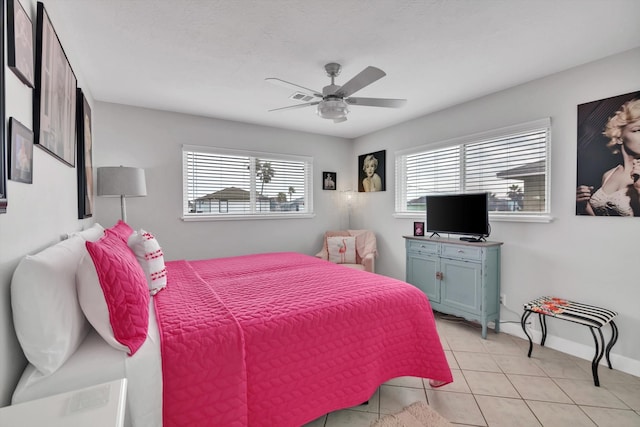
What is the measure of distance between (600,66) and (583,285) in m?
1.89

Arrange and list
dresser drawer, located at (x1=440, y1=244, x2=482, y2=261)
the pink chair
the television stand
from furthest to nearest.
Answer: the pink chair
the television stand
dresser drawer, located at (x1=440, y1=244, x2=482, y2=261)

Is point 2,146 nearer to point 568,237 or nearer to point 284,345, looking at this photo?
point 284,345

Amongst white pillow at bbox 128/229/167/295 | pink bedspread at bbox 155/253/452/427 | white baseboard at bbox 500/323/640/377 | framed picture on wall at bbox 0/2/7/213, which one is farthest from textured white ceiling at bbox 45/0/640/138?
white baseboard at bbox 500/323/640/377

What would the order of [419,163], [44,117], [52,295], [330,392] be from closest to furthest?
1. [52,295]
2. [44,117]
3. [330,392]
4. [419,163]

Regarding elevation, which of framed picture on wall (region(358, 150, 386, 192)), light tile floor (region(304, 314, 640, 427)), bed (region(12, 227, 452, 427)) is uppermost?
framed picture on wall (region(358, 150, 386, 192))

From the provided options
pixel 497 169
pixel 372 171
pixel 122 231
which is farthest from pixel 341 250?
pixel 122 231

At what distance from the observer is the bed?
48.0 inches

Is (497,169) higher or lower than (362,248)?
higher

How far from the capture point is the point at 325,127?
4582 mm

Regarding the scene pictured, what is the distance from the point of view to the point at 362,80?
7.09 ft

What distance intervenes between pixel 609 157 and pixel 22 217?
3855 millimetres

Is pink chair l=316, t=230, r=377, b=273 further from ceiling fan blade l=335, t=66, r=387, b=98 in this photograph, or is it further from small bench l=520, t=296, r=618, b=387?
ceiling fan blade l=335, t=66, r=387, b=98

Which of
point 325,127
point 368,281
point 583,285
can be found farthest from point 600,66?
point 325,127

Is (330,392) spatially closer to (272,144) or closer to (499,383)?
(499,383)
